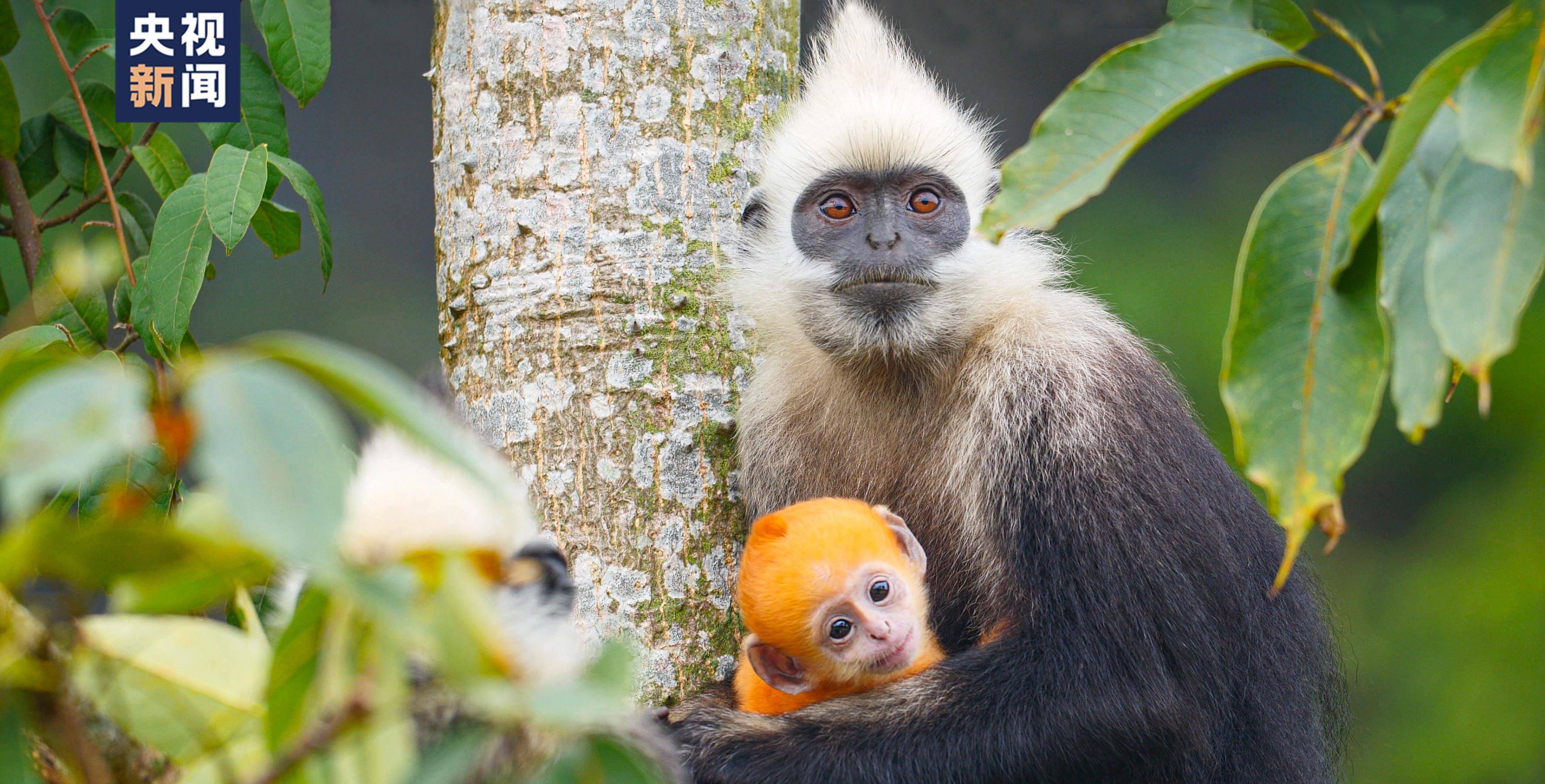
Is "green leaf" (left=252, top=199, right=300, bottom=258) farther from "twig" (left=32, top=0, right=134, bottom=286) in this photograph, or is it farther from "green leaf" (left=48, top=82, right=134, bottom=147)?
"green leaf" (left=48, top=82, right=134, bottom=147)

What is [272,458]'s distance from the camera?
2.10 ft

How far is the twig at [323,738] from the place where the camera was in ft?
2.35

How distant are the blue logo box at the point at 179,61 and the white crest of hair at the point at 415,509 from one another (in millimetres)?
1945

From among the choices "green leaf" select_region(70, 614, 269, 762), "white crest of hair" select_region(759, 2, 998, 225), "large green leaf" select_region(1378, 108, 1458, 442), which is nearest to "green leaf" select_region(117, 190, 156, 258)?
"white crest of hair" select_region(759, 2, 998, 225)

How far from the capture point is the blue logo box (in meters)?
3.04

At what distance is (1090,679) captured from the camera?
Result: 87.8 inches

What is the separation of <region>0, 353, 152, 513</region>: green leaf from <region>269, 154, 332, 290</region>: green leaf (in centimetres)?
201

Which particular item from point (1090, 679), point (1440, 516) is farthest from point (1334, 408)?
point (1440, 516)

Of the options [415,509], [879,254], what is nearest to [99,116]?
[879,254]

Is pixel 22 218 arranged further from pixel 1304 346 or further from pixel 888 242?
pixel 1304 346

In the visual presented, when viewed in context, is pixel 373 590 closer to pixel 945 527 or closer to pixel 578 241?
pixel 578 241

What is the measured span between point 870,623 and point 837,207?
0.91 m

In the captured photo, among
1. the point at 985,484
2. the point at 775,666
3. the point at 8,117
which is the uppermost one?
the point at 8,117

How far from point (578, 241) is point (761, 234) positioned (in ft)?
1.54
